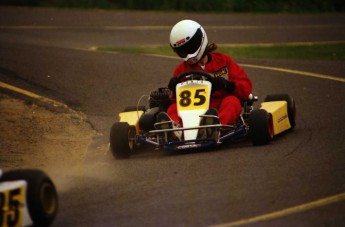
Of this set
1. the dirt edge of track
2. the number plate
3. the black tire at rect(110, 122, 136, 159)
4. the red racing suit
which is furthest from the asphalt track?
the number plate

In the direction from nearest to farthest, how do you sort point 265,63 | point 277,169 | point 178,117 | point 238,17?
point 277,169
point 178,117
point 265,63
point 238,17

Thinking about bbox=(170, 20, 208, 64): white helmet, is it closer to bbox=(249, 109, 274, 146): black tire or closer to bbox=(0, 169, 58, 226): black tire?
bbox=(249, 109, 274, 146): black tire

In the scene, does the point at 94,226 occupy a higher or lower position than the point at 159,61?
lower

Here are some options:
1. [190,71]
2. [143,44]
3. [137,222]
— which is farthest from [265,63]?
[137,222]

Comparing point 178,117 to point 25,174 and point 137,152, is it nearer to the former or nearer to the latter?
point 137,152

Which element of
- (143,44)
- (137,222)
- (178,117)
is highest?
(143,44)

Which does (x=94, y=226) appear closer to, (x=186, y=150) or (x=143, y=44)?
(x=186, y=150)

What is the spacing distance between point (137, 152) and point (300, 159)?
226cm

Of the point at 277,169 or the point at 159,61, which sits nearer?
the point at 277,169

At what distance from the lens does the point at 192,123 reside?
35.6 ft

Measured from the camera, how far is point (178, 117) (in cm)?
1112

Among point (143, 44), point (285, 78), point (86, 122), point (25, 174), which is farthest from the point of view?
point (143, 44)

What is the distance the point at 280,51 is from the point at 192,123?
9095 mm

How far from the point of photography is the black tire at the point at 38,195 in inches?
295
